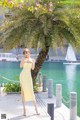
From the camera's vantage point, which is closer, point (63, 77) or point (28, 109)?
point (28, 109)

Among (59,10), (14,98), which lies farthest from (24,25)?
(14,98)

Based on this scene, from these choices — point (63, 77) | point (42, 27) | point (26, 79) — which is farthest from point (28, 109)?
point (63, 77)

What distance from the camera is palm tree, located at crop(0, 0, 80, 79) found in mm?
13844

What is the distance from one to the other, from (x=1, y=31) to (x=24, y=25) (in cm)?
106

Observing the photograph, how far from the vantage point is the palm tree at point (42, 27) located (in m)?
13.8

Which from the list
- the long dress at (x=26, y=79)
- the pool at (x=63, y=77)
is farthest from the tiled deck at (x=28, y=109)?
the pool at (x=63, y=77)

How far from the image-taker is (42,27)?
45.4ft

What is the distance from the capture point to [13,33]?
46.5ft

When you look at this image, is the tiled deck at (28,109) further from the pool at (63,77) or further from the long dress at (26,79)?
the pool at (63,77)

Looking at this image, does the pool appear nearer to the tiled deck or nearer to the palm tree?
the tiled deck

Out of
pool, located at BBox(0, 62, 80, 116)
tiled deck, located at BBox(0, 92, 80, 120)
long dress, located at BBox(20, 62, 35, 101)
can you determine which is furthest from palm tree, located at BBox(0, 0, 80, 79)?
long dress, located at BBox(20, 62, 35, 101)

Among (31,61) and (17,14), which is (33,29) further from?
(31,61)

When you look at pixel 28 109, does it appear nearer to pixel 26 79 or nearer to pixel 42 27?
pixel 26 79

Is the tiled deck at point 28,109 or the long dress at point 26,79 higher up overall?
the long dress at point 26,79
